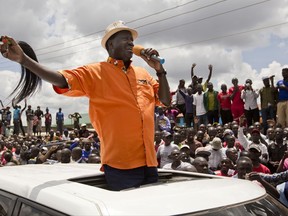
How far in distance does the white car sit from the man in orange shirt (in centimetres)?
→ 30

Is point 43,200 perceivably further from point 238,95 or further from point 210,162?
point 238,95

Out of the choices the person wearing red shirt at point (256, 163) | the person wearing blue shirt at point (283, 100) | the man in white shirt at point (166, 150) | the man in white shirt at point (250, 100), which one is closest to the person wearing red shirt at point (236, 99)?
the man in white shirt at point (250, 100)

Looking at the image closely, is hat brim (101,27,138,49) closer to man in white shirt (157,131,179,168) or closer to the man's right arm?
the man's right arm

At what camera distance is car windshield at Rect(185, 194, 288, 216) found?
1.90 m

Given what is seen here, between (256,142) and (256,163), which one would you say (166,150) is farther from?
(256,163)

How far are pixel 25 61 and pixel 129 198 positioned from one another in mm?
1057

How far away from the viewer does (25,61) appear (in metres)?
2.38

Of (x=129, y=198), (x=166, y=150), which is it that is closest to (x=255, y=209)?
(x=129, y=198)

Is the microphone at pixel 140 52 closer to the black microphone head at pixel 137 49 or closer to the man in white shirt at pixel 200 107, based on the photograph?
the black microphone head at pixel 137 49

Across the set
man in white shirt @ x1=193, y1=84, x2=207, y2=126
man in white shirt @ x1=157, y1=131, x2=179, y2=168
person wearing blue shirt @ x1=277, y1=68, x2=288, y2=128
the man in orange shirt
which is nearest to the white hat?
the man in orange shirt

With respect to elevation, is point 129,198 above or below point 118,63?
below

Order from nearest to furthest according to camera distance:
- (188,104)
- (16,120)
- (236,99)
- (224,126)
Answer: (224,126) < (236,99) < (188,104) < (16,120)

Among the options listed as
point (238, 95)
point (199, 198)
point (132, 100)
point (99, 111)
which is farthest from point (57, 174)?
point (238, 95)

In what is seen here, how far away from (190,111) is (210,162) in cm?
447
